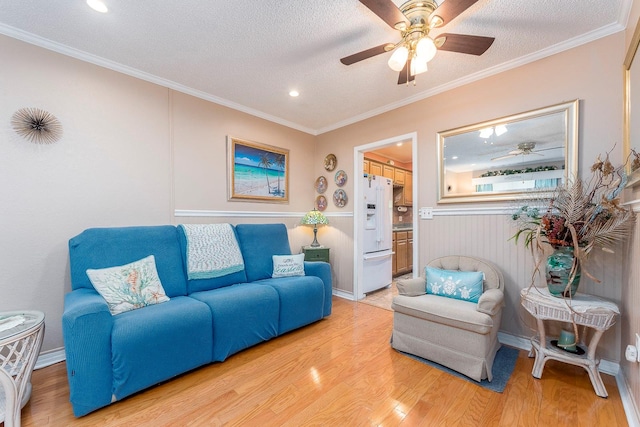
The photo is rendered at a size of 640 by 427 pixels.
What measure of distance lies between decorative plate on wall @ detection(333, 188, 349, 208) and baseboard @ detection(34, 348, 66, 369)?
3.22 metres

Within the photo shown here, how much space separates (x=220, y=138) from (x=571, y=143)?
11.2ft

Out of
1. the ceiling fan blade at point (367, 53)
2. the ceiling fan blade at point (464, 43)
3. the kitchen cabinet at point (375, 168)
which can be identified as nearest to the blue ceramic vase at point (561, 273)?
the ceiling fan blade at point (464, 43)

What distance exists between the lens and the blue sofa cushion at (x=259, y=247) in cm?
288

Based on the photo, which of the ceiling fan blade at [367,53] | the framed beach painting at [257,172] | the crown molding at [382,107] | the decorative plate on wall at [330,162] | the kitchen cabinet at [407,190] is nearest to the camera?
the ceiling fan blade at [367,53]

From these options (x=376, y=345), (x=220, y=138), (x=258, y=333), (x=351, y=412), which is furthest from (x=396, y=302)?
(x=220, y=138)

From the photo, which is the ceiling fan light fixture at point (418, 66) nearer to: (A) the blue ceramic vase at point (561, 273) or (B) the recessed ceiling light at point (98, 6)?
(A) the blue ceramic vase at point (561, 273)

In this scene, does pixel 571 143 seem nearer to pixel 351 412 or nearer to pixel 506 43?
pixel 506 43

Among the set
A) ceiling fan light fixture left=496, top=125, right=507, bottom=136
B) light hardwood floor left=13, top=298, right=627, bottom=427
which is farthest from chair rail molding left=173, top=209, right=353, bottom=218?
ceiling fan light fixture left=496, top=125, right=507, bottom=136

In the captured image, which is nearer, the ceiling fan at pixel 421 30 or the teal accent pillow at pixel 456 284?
the ceiling fan at pixel 421 30

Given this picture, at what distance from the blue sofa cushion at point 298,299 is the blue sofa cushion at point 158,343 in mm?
704

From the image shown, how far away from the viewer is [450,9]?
56.4 inches

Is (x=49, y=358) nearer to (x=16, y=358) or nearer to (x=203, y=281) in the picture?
(x=16, y=358)

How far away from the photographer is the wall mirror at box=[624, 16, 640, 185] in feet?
5.00

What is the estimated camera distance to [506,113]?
2404 mm
